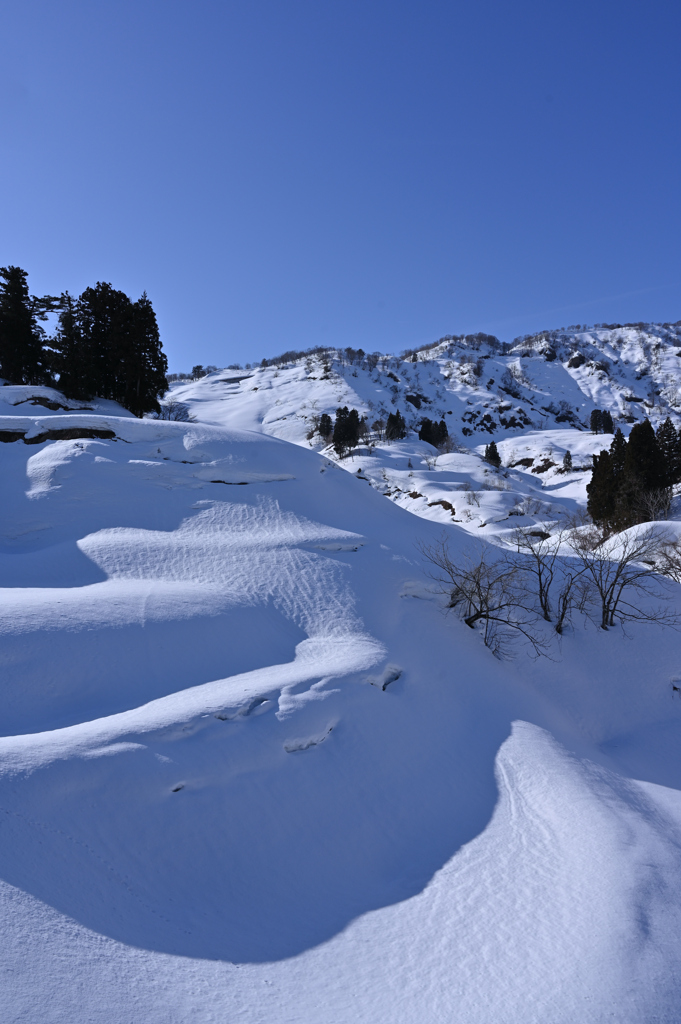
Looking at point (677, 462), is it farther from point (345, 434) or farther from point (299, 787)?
point (299, 787)

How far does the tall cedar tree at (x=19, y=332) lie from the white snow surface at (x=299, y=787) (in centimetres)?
1617

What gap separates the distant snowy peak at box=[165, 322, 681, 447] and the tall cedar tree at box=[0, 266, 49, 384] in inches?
1545

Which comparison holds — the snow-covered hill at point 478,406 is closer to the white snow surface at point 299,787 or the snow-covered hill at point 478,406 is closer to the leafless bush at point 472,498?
the leafless bush at point 472,498

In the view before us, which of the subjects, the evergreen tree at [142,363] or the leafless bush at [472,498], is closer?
the evergreen tree at [142,363]

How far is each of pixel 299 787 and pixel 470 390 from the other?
369 feet

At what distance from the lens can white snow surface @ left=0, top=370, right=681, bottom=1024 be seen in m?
4.65

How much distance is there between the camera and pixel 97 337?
1089 inches

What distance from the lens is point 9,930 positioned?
4293mm

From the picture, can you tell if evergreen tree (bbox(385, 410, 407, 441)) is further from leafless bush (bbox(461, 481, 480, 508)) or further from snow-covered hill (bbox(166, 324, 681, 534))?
leafless bush (bbox(461, 481, 480, 508))

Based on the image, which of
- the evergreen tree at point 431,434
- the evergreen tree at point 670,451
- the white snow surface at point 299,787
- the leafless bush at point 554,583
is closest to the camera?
the white snow surface at point 299,787

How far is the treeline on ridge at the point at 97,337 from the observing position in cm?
2744

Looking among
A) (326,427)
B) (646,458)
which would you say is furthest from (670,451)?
(326,427)

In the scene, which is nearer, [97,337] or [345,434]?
[97,337]

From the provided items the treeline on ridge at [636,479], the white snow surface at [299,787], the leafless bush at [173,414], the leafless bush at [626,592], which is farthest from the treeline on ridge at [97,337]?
the treeline on ridge at [636,479]
